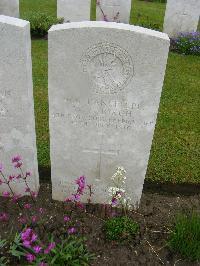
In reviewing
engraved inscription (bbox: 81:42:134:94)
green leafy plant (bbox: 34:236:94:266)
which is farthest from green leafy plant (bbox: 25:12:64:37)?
green leafy plant (bbox: 34:236:94:266)

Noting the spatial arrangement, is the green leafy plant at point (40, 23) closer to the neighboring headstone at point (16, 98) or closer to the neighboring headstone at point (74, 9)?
the neighboring headstone at point (74, 9)

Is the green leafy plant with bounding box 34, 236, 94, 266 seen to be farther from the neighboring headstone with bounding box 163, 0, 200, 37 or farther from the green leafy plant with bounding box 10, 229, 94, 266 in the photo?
the neighboring headstone with bounding box 163, 0, 200, 37

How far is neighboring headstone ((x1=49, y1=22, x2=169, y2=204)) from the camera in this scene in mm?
3078

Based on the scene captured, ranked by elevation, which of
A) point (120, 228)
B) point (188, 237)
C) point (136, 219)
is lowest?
point (136, 219)

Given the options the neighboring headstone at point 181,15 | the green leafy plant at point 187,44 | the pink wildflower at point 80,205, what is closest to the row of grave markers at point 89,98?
the pink wildflower at point 80,205

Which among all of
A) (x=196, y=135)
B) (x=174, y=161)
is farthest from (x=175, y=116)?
(x=174, y=161)

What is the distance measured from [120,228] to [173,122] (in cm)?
285

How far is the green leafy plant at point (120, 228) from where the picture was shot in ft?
11.7

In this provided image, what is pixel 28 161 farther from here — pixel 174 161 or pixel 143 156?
pixel 174 161

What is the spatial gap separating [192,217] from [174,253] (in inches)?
16.5

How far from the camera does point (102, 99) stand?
11.1ft

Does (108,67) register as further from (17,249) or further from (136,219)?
(17,249)

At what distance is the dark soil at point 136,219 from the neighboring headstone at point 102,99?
0.71 ft

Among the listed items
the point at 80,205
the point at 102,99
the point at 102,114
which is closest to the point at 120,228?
the point at 80,205
